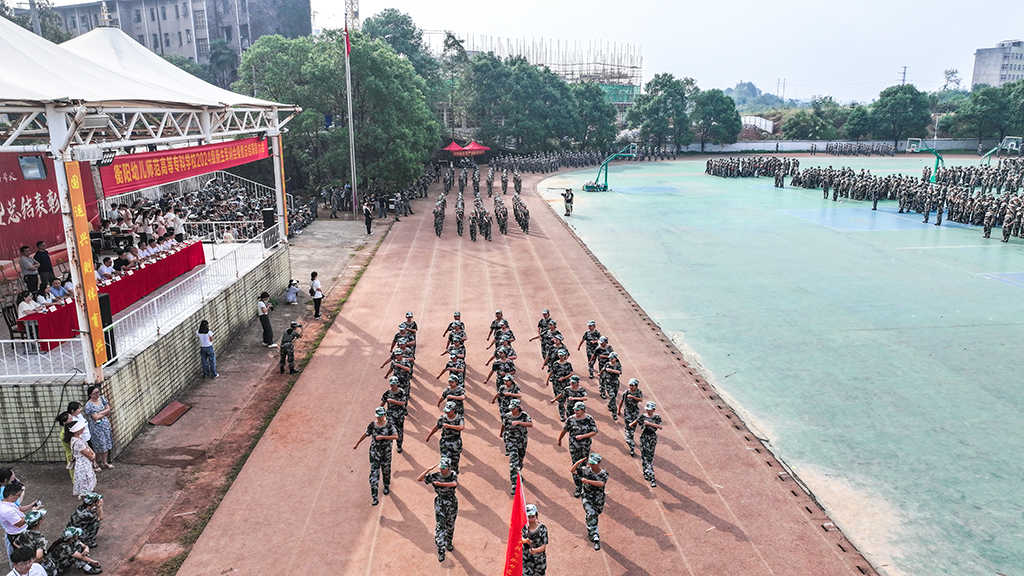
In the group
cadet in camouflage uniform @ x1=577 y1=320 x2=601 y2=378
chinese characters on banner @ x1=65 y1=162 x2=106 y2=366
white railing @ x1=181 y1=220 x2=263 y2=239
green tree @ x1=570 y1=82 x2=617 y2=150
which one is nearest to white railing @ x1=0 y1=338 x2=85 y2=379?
chinese characters on banner @ x1=65 y1=162 x2=106 y2=366

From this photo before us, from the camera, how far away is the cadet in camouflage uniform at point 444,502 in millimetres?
7395

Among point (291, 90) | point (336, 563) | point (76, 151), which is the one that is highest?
point (291, 90)

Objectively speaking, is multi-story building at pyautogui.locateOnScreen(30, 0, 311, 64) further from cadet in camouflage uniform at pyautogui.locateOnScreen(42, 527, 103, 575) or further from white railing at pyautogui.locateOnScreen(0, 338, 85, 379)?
cadet in camouflage uniform at pyautogui.locateOnScreen(42, 527, 103, 575)

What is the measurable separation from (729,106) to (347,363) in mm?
64345

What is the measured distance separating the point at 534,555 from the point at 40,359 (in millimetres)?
7896

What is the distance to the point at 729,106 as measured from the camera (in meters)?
68.5

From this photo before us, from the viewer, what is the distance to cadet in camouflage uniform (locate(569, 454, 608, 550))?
24.7 feet

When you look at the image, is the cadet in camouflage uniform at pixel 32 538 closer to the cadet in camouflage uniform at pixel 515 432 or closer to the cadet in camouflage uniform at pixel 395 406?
the cadet in camouflage uniform at pixel 395 406

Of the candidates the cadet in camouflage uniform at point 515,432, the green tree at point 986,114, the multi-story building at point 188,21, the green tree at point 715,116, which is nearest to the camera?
the cadet in camouflage uniform at point 515,432

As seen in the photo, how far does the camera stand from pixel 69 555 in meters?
7.11

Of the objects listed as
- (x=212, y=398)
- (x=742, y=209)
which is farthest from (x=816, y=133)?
(x=212, y=398)

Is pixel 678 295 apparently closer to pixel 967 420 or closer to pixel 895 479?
pixel 967 420

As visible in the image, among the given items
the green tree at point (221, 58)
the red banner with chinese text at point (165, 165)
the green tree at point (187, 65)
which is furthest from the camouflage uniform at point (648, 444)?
the green tree at point (221, 58)

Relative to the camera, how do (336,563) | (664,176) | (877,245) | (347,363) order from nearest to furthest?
(336,563)
(347,363)
(877,245)
(664,176)
